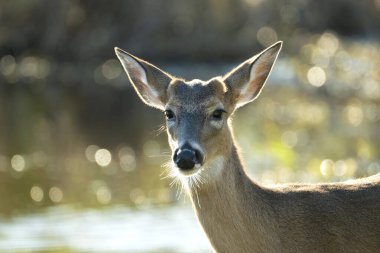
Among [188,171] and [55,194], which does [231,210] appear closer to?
[188,171]

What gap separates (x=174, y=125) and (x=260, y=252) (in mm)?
1429

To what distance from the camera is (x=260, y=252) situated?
10.4 meters

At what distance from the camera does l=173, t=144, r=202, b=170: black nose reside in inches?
399

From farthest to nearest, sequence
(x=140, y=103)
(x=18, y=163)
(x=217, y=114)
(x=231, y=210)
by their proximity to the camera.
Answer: (x=140, y=103) < (x=18, y=163) < (x=217, y=114) < (x=231, y=210)

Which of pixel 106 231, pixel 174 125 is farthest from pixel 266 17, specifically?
pixel 174 125

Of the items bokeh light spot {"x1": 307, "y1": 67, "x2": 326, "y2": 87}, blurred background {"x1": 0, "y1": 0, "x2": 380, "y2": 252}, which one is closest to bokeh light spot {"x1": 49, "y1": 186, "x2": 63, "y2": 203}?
blurred background {"x1": 0, "y1": 0, "x2": 380, "y2": 252}

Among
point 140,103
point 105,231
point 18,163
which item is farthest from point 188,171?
point 140,103

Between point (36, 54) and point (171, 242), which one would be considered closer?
point (171, 242)

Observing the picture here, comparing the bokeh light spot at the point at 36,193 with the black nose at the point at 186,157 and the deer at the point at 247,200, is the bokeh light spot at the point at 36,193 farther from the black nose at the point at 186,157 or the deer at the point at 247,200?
the black nose at the point at 186,157

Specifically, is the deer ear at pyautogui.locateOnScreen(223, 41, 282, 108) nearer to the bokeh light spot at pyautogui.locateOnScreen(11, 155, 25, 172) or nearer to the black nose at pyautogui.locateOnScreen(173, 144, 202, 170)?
the black nose at pyautogui.locateOnScreen(173, 144, 202, 170)

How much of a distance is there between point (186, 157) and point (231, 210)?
30.1 inches

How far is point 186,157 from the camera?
10180mm

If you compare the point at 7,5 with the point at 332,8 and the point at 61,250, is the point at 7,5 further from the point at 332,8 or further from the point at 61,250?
the point at 61,250

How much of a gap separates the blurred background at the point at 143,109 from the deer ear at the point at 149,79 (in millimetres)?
2279
